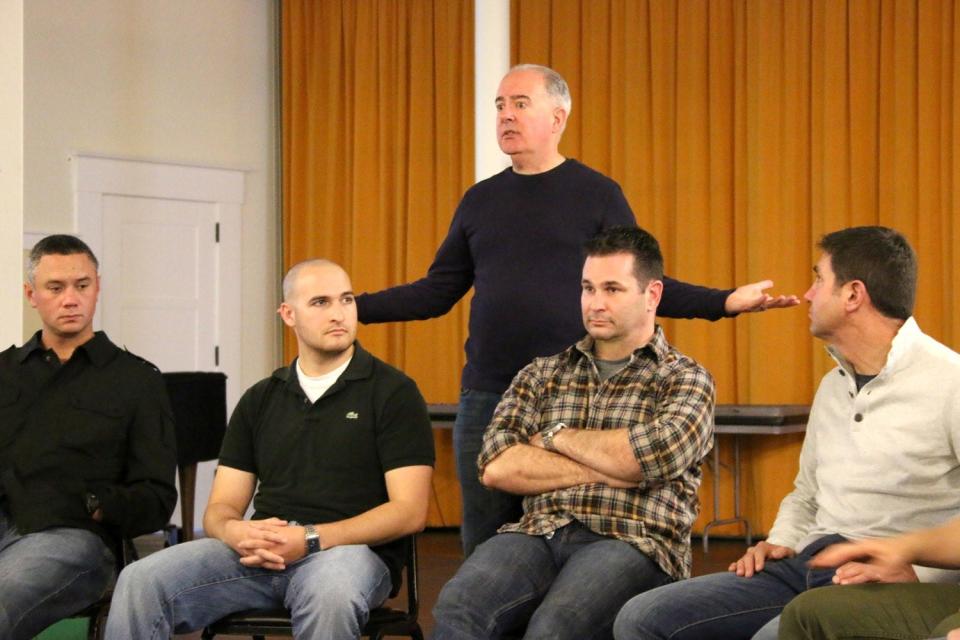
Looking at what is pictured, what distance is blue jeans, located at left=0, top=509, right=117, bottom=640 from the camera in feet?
9.58

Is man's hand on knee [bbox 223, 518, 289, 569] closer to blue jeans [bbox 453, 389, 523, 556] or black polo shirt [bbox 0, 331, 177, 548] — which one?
black polo shirt [bbox 0, 331, 177, 548]

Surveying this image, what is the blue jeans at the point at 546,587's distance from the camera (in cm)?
263

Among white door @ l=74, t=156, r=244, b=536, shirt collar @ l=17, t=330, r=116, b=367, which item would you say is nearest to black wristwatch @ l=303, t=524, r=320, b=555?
shirt collar @ l=17, t=330, r=116, b=367

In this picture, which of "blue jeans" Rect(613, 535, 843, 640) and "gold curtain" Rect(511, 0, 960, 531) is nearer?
"blue jeans" Rect(613, 535, 843, 640)

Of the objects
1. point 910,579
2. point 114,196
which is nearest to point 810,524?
point 910,579

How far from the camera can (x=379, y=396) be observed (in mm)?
3092

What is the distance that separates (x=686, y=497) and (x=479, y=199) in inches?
38.8

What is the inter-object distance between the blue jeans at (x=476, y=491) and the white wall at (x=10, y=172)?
87.6 inches

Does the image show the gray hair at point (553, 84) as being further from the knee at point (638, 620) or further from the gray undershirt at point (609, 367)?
the knee at point (638, 620)

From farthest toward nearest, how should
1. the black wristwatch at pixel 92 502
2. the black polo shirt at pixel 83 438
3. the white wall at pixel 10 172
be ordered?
the white wall at pixel 10 172 → the black polo shirt at pixel 83 438 → the black wristwatch at pixel 92 502

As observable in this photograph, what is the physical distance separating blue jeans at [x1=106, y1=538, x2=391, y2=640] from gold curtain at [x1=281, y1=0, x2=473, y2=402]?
15.4 ft

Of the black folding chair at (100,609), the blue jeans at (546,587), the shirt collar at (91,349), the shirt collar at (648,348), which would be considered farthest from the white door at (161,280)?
the blue jeans at (546,587)

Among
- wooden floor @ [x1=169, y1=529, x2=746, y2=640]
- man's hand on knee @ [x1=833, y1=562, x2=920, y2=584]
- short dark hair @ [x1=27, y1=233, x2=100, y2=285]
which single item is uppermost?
short dark hair @ [x1=27, y1=233, x2=100, y2=285]

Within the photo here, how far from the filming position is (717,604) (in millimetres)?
2568
